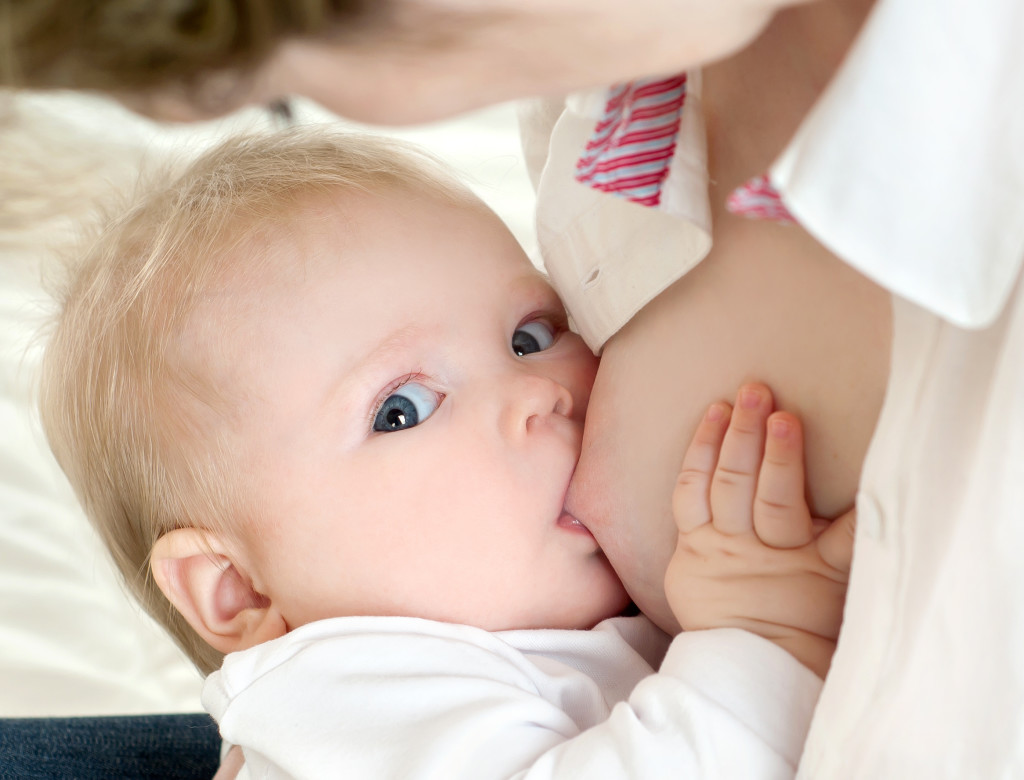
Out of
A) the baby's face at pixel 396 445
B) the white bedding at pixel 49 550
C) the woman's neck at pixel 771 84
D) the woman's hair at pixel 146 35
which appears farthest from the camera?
the white bedding at pixel 49 550

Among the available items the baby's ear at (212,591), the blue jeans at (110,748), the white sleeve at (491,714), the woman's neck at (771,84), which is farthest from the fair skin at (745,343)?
the blue jeans at (110,748)

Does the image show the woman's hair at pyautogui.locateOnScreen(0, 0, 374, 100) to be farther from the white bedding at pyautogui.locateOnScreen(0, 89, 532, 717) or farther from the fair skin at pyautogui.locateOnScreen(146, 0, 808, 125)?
the white bedding at pyautogui.locateOnScreen(0, 89, 532, 717)

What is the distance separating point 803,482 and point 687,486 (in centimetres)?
8

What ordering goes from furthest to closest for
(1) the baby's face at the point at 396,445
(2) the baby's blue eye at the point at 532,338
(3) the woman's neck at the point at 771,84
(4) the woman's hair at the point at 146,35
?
1. (2) the baby's blue eye at the point at 532,338
2. (1) the baby's face at the point at 396,445
3. (3) the woman's neck at the point at 771,84
4. (4) the woman's hair at the point at 146,35

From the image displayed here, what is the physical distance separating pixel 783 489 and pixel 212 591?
1.66 feet

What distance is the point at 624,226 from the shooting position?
2.60ft

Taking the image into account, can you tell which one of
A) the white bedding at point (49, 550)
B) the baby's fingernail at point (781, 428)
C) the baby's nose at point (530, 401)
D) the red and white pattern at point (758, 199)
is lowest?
the white bedding at point (49, 550)

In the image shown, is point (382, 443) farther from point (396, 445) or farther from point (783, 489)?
point (783, 489)

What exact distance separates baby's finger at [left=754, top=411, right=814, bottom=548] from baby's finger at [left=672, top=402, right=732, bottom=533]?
37 mm

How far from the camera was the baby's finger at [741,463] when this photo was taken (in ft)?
2.19

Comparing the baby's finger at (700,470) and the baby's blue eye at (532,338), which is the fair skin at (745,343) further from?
the baby's blue eye at (532,338)

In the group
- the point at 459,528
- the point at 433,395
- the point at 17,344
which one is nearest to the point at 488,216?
the point at 433,395

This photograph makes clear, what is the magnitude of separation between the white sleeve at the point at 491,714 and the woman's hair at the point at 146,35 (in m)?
0.45

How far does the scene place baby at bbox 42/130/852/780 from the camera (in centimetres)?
67
